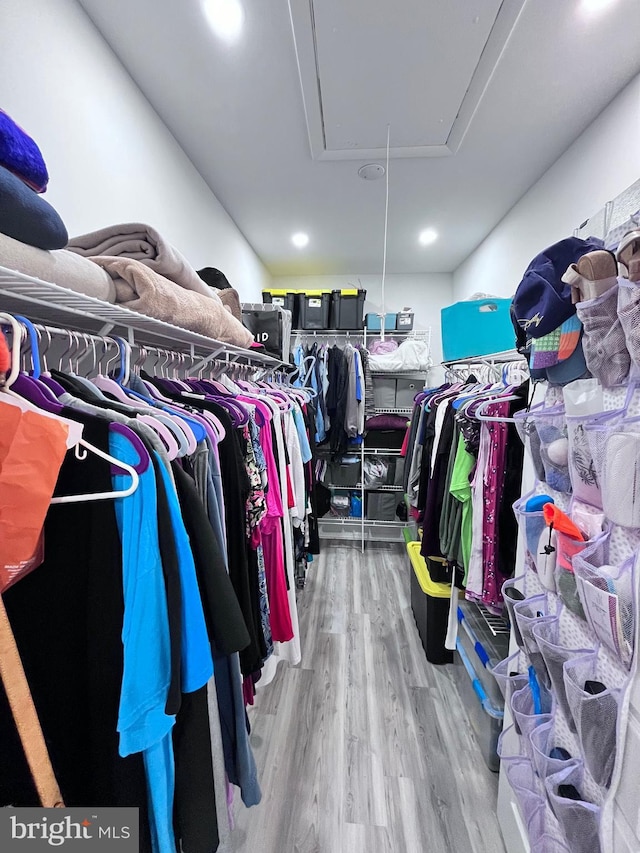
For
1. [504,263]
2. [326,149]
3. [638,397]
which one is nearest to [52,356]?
[638,397]

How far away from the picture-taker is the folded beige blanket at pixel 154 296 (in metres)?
0.97

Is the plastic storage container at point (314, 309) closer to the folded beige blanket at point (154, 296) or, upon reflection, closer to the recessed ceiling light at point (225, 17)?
the recessed ceiling light at point (225, 17)

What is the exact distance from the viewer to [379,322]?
11.3 feet

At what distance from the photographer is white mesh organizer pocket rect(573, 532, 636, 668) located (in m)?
0.62

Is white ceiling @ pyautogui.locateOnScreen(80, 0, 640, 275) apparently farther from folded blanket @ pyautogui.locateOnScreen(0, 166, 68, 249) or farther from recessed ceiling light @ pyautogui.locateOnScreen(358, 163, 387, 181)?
folded blanket @ pyautogui.locateOnScreen(0, 166, 68, 249)

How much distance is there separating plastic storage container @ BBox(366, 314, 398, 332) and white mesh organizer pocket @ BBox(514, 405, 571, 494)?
2.57 meters

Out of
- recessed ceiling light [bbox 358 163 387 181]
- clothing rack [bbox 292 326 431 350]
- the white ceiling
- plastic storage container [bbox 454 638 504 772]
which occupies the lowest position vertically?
plastic storage container [bbox 454 638 504 772]

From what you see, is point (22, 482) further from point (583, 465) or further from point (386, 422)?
point (386, 422)

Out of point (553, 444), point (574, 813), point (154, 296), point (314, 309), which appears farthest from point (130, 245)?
point (314, 309)

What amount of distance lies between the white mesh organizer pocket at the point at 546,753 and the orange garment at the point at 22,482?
115 cm

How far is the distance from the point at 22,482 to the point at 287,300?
317cm

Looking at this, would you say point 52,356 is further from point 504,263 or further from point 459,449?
point 504,263

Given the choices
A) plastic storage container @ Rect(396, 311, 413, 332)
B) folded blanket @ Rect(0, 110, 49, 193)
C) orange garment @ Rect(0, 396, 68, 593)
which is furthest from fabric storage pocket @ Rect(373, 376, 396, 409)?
orange garment @ Rect(0, 396, 68, 593)

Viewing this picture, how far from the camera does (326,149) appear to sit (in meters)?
2.03
